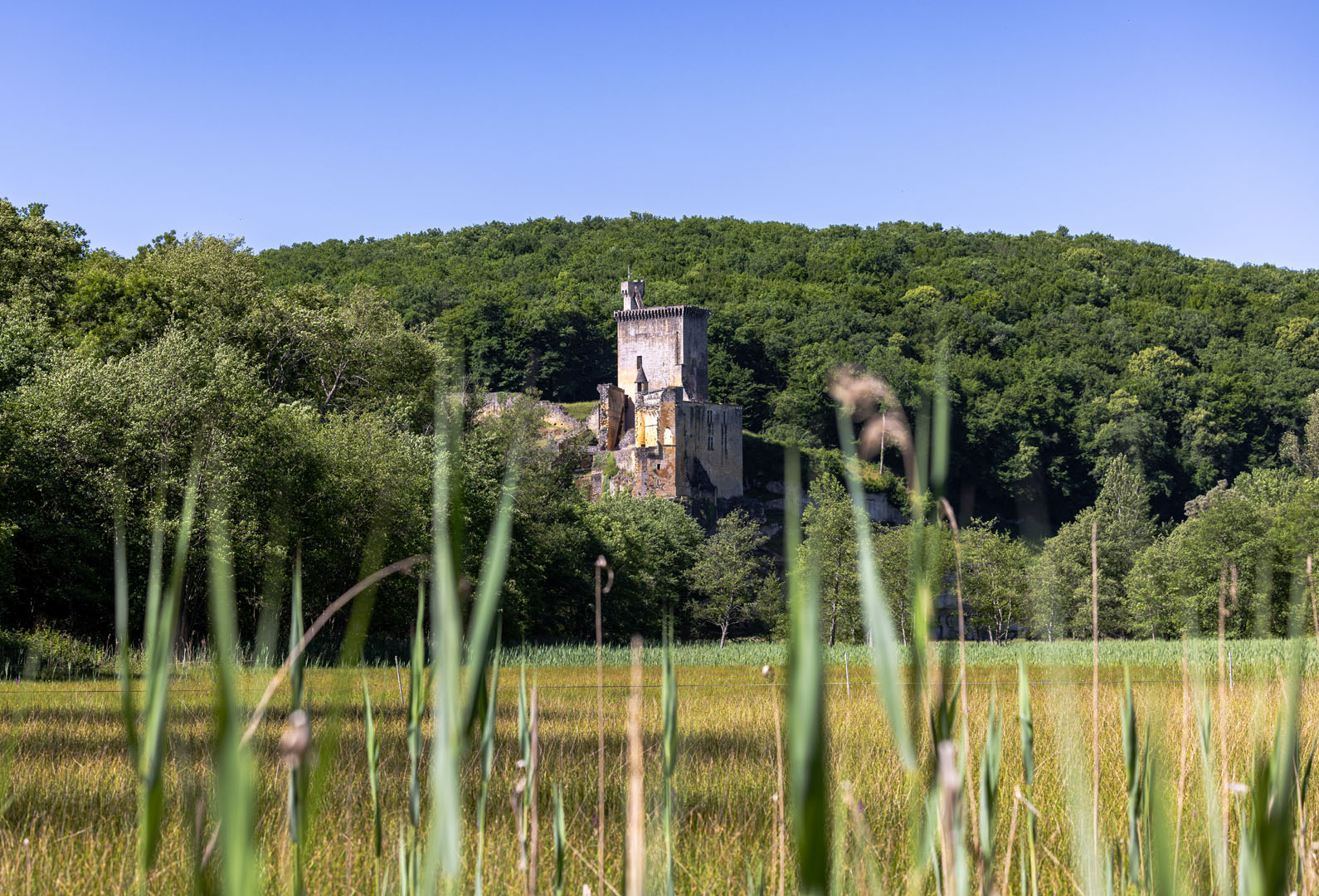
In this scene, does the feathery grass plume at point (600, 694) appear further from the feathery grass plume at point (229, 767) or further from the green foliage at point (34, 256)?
the green foliage at point (34, 256)

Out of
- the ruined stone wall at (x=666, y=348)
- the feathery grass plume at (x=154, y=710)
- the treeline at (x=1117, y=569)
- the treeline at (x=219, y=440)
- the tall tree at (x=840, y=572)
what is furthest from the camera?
the ruined stone wall at (x=666, y=348)

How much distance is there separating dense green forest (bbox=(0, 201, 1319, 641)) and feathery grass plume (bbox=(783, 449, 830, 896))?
0.31 m

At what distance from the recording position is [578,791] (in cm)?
500

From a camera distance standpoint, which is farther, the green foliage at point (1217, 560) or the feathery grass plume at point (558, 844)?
the green foliage at point (1217, 560)

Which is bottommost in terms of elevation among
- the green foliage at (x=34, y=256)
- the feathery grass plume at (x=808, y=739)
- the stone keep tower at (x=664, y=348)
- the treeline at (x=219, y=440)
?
→ the feathery grass plume at (x=808, y=739)

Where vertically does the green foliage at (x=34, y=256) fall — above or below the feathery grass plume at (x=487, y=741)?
above

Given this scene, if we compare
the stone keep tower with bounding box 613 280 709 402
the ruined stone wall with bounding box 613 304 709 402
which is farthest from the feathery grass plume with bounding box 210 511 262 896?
the ruined stone wall with bounding box 613 304 709 402

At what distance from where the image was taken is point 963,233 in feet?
399

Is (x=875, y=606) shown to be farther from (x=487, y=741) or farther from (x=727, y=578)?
(x=727, y=578)

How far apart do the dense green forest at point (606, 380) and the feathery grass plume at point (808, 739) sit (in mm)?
309

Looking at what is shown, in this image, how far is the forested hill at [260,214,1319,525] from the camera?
83875mm

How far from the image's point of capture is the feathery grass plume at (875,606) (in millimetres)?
960

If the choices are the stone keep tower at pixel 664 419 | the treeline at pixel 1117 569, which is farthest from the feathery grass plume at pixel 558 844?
the stone keep tower at pixel 664 419

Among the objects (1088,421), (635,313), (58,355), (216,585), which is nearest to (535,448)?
(58,355)
